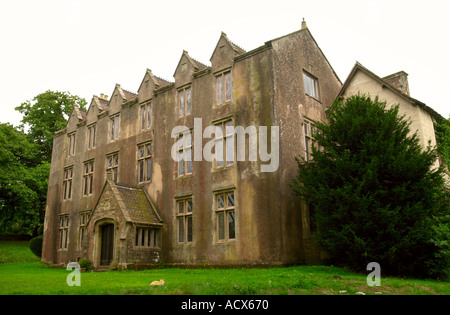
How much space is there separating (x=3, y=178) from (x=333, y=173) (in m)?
32.0

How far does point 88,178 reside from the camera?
28500mm

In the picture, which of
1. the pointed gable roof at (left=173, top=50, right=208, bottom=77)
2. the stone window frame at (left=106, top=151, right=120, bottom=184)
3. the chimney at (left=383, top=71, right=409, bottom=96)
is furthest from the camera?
the stone window frame at (left=106, top=151, right=120, bottom=184)

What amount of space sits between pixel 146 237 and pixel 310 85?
41.5 ft

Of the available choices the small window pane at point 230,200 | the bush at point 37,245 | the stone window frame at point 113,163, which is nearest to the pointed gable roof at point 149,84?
the stone window frame at point 113,163

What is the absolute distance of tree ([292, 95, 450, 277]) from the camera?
1377cm

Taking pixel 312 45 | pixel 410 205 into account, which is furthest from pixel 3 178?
pixel 410 205

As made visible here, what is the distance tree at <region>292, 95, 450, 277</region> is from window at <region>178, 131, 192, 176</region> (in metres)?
8.04

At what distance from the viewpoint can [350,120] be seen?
52.1ft

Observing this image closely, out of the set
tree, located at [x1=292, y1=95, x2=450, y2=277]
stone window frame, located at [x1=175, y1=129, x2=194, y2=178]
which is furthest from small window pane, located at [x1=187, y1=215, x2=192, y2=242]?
tree, located at [x1=292, y1=95, x2=450, y2=277]

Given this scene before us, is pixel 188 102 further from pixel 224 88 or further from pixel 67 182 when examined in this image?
pixel 67 182

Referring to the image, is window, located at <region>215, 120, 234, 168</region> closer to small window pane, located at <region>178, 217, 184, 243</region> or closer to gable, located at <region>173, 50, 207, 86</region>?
small window pane, located at <region>178, 217, 184, 243</region>

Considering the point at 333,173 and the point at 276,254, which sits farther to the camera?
the point at 276,254
